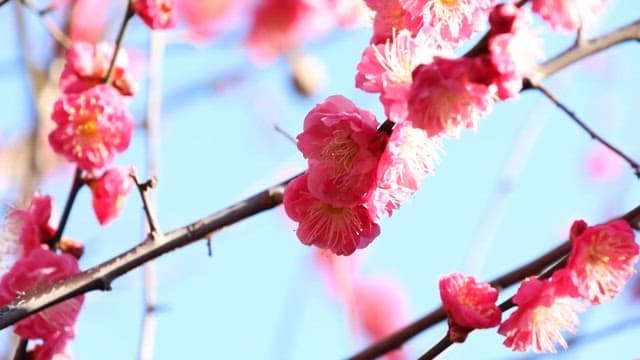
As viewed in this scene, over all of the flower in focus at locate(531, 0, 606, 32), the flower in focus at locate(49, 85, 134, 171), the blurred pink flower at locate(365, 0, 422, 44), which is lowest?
the flower in focus at locate(531, 0, 606, 32)

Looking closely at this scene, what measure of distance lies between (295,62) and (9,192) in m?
Answer: 1.67

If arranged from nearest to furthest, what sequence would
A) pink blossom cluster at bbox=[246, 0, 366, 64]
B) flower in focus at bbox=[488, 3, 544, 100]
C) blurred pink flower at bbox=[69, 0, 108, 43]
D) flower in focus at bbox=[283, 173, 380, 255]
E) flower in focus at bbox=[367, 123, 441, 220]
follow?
flower in focus at bbox=[488, 3, 544, 100] < flower in focus at bbox=[367, 123, 441, 220] < flower in focus at bbox=[283, 173, 380, 255] < blurred pink flower at bbox=[69, 0, 108, 43] < pink blossom cluster at bbox=[246, 0, 366, 64]

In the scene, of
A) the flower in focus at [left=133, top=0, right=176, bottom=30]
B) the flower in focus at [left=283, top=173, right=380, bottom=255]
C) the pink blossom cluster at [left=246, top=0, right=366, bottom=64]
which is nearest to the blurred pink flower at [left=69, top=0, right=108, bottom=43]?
the pink blossom cluster at [left=246, top=0, right=366, bottom=64]

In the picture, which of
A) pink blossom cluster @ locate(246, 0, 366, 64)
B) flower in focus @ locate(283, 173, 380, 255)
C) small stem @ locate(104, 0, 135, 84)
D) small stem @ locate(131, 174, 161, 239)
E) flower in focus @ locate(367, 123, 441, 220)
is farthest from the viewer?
pink blossom cluster @ locate(246, 0, 366, 64)

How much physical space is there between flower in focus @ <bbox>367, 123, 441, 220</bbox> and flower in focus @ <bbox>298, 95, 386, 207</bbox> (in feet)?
0.07

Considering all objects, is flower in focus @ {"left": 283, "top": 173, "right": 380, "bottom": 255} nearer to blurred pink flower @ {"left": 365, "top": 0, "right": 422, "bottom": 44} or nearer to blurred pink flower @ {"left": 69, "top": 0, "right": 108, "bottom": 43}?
blurred pink flower @ {"left": 365, "top": 0, "right": 422, "bottom": 44}

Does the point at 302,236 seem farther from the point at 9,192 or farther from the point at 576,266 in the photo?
the point at 9,192

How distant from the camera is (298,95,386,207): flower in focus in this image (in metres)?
1.20

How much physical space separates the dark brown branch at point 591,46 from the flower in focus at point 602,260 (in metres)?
0.40

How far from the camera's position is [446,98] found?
1066 mm

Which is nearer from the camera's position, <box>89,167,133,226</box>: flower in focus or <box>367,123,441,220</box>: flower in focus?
<box>367,123,441,220</box>: flower in focus

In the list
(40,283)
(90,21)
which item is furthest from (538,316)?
(90,21)

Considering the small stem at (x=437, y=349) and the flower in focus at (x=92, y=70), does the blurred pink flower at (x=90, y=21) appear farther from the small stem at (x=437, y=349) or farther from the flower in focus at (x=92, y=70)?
the small stem at (x=437, y=349)

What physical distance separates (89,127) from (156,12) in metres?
0.21
